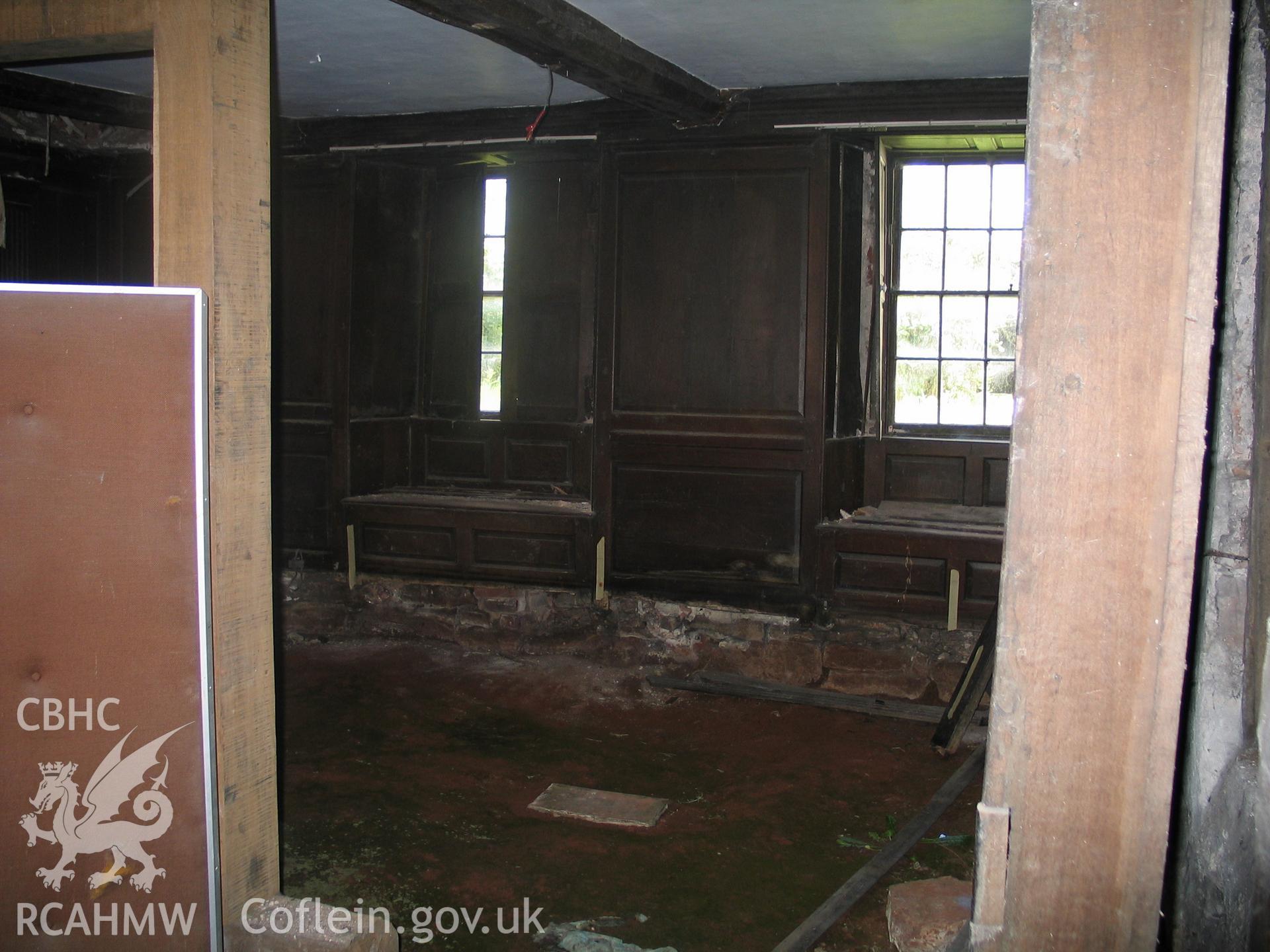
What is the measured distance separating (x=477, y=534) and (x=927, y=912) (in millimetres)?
3750

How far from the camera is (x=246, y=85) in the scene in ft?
6.88

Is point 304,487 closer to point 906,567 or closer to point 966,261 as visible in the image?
point 906,567

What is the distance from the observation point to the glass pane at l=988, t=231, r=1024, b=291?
507 centimetres

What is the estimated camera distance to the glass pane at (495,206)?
605 cm

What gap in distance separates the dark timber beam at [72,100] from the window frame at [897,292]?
13.4 ft

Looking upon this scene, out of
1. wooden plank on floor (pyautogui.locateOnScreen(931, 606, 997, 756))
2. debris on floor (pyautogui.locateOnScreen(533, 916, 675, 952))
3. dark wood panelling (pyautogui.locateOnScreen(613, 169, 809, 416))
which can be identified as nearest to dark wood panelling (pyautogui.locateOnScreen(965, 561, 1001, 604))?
wooden plank on floor (pyautogui.locateOnScreen(931, 606, 997, 756))

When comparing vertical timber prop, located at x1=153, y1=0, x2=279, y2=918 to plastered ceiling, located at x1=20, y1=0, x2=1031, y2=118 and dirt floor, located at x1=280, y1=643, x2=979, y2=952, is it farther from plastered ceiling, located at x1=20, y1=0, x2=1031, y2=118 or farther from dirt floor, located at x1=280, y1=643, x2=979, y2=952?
plastered ceiling, located at x1=20, y1=0, x2=1031, y2=118

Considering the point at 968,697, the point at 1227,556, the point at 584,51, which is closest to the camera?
the point at 1227,556

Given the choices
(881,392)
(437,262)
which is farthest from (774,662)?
(437,262)

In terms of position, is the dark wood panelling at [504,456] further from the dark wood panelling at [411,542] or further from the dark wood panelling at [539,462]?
the dark wood panelling at [411,542]

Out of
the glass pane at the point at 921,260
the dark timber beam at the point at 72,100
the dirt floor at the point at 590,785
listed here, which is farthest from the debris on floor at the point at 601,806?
the dark timber beam at the point at 72,100

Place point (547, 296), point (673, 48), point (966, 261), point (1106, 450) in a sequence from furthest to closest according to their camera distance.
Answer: point (547, 296) < point (966, 261) < point (673, 48) < point (1106, 450)

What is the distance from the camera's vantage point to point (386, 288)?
20.0 ft

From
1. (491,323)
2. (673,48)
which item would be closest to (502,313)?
(491,323)
